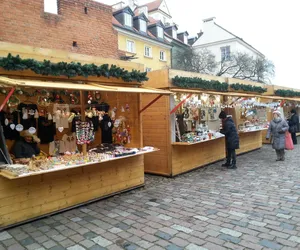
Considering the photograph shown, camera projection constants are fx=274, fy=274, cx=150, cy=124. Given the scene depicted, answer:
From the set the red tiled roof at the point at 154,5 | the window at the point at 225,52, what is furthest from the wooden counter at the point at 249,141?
the red tiled roof at the point at 154,5

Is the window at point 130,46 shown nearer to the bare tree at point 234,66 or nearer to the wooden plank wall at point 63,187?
the bare tree at point 234,66

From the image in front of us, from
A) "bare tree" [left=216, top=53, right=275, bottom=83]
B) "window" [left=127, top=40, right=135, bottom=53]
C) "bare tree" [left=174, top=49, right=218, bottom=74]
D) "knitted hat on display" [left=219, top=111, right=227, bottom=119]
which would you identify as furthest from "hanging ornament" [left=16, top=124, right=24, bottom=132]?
"bare tree" [left=216, top=53, right=275, bottom=83]

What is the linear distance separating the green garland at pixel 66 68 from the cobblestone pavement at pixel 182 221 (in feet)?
7.74

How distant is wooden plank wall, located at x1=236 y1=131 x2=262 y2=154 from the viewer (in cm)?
1011

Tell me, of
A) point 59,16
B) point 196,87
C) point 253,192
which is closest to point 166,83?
point 196,87

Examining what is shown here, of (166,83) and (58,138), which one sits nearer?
(58,138)

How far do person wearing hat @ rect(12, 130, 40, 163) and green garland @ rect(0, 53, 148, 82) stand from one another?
1214mm

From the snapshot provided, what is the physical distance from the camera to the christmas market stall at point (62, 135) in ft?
13.4

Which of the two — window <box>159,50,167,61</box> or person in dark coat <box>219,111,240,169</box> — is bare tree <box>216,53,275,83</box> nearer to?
window <box>159,50,167,61</box>

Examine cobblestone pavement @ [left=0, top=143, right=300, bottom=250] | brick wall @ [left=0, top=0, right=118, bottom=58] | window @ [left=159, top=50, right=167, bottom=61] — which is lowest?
cobblestone pavement @ [left=0, top=143, right=300, bottom=250]

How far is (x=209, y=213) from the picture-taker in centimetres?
→ 446

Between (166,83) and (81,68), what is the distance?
259cm

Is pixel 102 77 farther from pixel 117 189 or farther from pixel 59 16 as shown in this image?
pixel 59 16

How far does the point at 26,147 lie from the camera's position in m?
4.70
